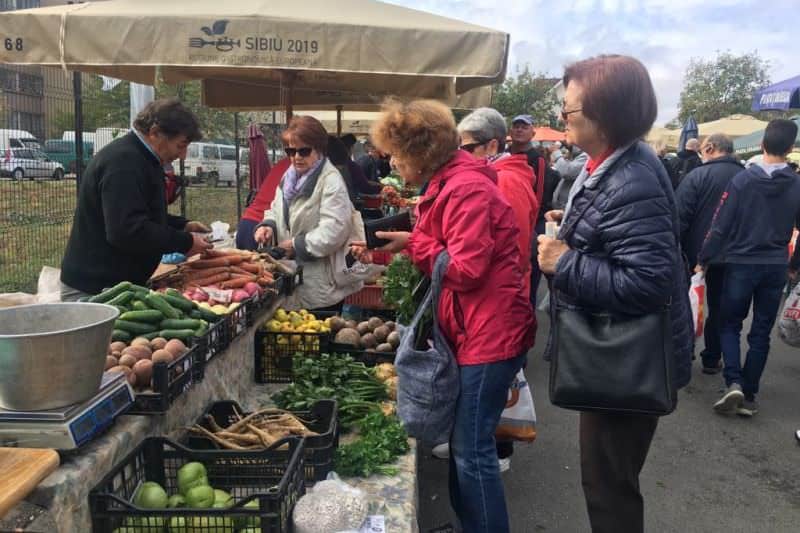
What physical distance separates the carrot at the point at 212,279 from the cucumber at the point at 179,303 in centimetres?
69

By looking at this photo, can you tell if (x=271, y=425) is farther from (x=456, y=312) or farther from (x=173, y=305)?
(x=456, y=312)

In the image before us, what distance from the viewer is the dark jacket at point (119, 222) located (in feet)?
10.5

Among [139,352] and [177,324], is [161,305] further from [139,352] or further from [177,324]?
[139,352]

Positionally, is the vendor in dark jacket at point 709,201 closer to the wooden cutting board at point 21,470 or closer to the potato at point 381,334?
the potato at point 381,334

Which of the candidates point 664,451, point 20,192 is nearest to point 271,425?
point 664,451

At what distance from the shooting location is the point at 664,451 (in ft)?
15.4

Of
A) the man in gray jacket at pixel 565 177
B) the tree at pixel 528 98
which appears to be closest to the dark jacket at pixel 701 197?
the man in gray jacket at pixel 565 177

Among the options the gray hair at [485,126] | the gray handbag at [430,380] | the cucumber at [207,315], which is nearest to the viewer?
the gray handbag at [430,380]

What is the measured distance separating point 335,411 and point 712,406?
13.0ft

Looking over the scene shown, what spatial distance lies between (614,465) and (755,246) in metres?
3.56

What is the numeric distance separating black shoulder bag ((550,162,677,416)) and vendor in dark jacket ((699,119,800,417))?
11.6ft

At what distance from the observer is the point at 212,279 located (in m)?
3.77

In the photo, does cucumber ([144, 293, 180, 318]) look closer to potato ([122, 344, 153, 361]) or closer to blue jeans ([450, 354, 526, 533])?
potato ([122, 344, 153, 361])

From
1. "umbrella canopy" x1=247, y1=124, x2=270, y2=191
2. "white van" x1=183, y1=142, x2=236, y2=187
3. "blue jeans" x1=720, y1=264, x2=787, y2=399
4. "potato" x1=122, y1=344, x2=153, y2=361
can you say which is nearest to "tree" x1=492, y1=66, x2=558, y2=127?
"white van" x1=183, y1=142, x2=236, y2=187
